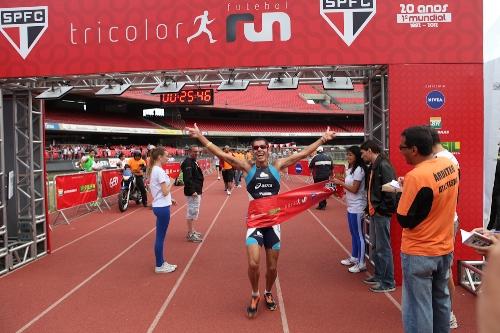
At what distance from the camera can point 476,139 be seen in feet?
17.0

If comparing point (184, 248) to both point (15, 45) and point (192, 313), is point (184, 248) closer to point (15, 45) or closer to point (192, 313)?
point (192, 313)

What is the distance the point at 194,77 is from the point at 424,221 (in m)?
4.76

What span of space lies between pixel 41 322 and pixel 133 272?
1773 millimetres

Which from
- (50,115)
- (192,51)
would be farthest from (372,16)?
(50,115)

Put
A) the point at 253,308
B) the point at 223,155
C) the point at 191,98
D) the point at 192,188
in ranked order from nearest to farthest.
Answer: the point at 253,308, the point at 223,155, the point at 192,188, the point at 191,98

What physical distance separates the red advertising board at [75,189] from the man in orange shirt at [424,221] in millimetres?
8924

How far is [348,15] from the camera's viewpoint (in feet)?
17.5

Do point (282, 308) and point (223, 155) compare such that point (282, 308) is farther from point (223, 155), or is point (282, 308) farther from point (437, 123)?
point (437, 123)

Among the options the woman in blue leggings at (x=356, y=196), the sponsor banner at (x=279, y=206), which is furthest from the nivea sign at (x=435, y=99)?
the sponsor banner at (x=279, y=206)

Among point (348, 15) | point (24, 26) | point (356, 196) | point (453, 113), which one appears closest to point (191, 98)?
point (24, 26)

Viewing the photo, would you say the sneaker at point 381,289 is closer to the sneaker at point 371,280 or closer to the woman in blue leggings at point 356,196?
the sneaker at point 371,280

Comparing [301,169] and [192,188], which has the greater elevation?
[192,188]

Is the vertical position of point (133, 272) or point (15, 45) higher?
point (15, 45)

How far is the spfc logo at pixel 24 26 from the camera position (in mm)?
5954
